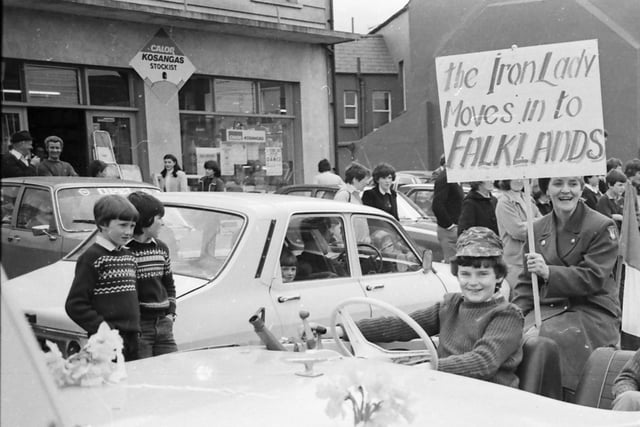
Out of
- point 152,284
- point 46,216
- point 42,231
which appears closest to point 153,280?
point 152,284

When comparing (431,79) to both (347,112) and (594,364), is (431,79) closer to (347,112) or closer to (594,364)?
(347,112)

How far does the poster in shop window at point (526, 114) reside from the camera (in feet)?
15.9

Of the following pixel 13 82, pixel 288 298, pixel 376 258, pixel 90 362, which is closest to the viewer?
pixel 90 362

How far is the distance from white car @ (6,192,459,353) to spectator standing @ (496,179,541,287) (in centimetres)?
83

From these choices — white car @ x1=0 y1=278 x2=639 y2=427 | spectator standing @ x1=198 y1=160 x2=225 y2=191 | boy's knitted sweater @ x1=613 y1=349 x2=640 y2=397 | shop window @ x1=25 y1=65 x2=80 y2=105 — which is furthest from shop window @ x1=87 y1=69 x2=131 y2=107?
boy's knitted sweater @ x1=613 y1=349 x2=640 y2=397

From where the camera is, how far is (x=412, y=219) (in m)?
10.8

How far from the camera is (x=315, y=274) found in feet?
18.1

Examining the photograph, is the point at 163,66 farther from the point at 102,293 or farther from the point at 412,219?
the point at 102,293

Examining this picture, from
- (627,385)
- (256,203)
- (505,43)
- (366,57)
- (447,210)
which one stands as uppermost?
(366,57)

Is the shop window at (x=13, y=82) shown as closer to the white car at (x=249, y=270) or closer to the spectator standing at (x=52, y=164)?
the spectator standing at (x=52, y=164)

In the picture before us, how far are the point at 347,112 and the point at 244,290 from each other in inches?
1202

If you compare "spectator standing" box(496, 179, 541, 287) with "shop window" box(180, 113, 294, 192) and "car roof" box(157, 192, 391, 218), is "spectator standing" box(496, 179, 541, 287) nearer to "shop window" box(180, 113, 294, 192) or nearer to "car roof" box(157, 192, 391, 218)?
"car roof" box(157, 192, 391, 218)

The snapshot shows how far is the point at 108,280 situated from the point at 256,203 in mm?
1397

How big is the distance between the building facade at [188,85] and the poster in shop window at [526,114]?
783 cm
